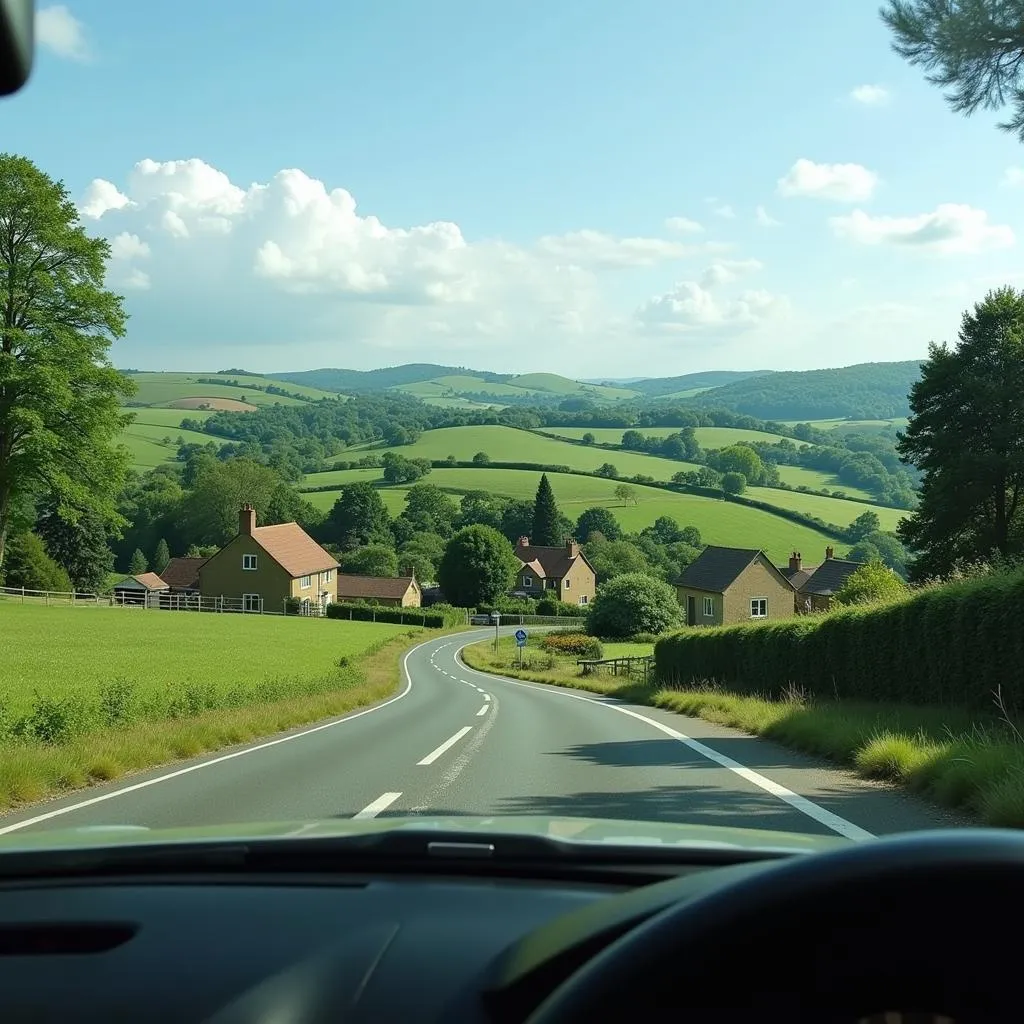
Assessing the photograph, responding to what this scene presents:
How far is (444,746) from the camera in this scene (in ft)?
50.5

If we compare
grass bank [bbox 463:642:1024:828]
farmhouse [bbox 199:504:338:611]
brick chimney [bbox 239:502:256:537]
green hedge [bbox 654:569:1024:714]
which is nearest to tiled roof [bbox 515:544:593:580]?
farmhouse [bbox 199:504:338:611]

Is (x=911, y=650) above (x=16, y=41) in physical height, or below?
below

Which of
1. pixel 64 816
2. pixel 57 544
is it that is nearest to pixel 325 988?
pixel 64 816

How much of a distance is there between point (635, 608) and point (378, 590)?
3933cm

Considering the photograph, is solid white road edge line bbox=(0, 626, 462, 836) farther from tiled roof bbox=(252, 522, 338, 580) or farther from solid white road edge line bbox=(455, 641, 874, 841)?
tiled roof bbox=(252, 522, 338, 580)

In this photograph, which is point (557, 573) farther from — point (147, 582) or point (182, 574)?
point (147, 582)

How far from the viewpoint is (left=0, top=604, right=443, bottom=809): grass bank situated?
12.9 m

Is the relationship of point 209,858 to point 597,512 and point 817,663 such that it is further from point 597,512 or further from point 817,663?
point 597,512

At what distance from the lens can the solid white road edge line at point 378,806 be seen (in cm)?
909

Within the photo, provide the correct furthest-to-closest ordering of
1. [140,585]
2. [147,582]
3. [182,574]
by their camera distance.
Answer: [182,574] → [147,582] → [140,585]

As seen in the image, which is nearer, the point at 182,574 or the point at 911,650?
the point at 911,650

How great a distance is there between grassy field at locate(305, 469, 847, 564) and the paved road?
88.6 metres

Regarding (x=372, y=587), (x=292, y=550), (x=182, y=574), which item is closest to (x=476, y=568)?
(x=372, y=587)

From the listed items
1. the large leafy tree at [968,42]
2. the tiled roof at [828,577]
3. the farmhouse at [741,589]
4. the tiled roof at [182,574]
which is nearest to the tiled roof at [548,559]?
the tiled roof at [182,574]
